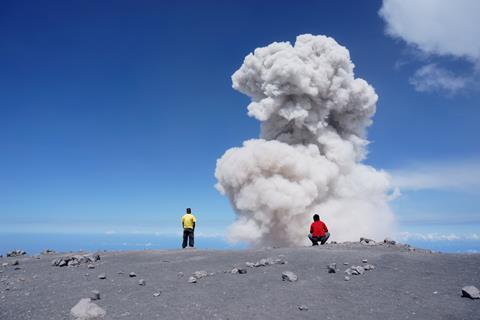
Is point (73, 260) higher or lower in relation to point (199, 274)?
higher

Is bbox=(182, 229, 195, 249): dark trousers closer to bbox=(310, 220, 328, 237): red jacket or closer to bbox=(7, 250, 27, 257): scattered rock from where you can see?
bbox=(310, 220, 328, 237): red jacket

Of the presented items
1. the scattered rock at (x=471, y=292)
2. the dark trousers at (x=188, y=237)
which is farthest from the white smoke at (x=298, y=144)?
the scattered rock at (x=471, y=292)

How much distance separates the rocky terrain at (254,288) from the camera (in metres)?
9.02

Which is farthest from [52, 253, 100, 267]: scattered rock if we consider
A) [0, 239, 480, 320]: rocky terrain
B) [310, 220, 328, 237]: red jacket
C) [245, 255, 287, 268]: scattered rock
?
[310, 220, 328, 237]: red jacket

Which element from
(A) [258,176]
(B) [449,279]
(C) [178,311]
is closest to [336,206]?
(A) [258,176]

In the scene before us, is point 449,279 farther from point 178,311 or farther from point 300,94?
point 300,94

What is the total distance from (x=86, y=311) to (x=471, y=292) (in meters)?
8.55

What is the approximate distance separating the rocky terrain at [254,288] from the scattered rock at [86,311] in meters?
0.02

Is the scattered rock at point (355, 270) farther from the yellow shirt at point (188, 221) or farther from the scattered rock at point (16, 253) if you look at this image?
the scattered rock at point (16, 253)

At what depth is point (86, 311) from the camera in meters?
8.88

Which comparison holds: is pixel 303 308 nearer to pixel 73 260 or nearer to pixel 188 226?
pixel 73 260

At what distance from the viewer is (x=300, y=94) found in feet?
124

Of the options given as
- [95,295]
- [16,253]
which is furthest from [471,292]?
[16,253]

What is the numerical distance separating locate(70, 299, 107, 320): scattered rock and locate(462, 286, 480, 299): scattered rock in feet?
26.6
